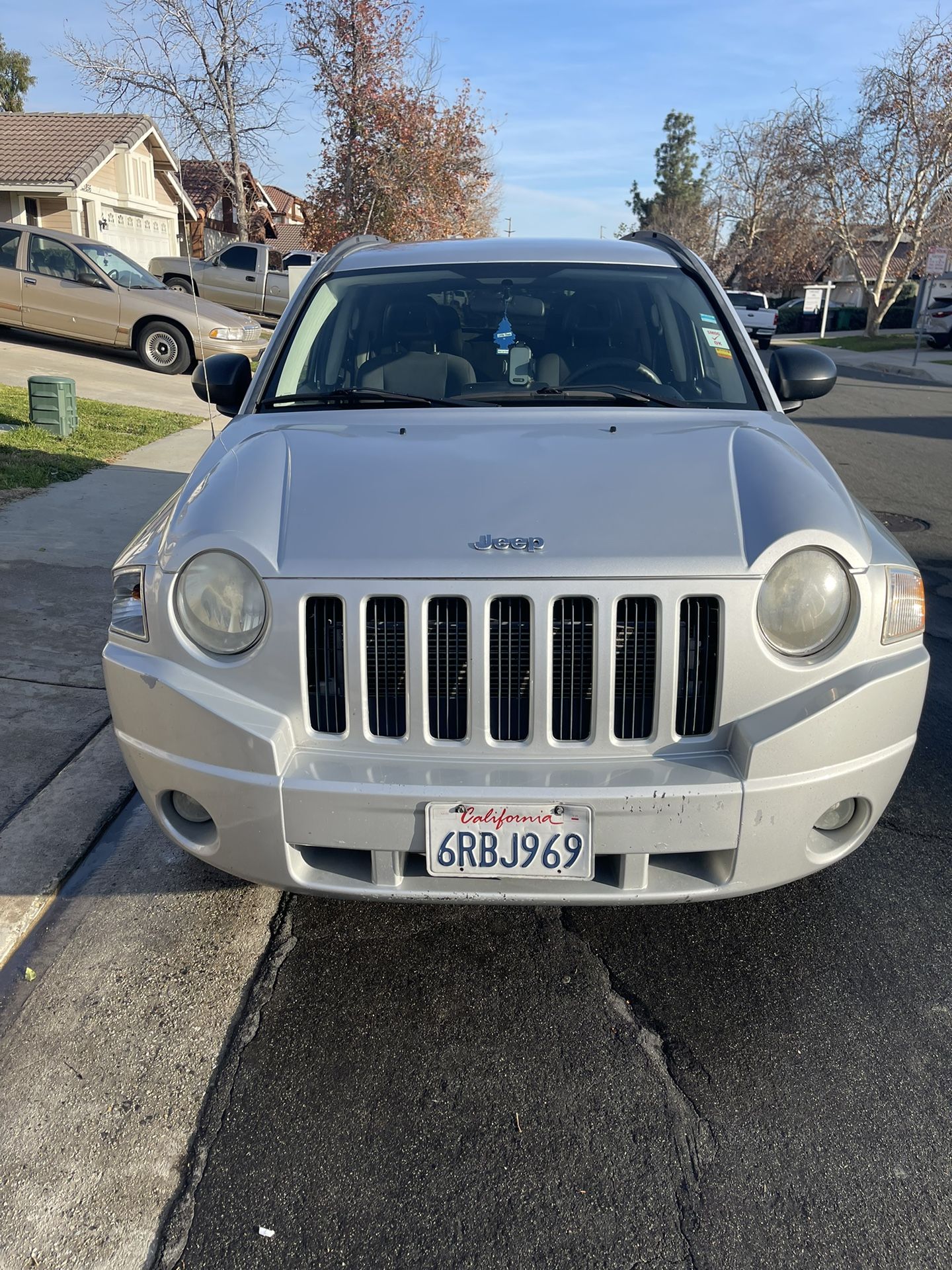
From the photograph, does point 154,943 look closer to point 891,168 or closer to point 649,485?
point 649,485

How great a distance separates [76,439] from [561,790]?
27.9ft

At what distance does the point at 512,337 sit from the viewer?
379 centimetres

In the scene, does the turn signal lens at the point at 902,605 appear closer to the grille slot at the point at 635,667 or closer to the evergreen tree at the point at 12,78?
the grille slot at the point at 635,667

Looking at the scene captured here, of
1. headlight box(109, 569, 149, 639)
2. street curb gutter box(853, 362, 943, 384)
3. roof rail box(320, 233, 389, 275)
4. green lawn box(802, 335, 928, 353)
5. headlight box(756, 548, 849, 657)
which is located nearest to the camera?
headlight box(756, 548, 849, 657)

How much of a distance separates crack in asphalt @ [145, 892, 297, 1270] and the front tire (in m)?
12.9

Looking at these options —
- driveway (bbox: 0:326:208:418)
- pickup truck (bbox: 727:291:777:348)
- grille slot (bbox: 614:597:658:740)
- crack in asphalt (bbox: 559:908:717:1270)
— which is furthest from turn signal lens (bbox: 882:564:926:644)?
pickup truck (bbox: 727:291:777:348)

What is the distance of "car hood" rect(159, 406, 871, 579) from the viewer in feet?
7.93

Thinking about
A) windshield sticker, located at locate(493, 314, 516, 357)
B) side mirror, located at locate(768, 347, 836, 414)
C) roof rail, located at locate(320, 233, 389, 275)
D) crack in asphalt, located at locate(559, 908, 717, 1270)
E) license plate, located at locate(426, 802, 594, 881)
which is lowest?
crack in asphalt, located at locate(559, 908, 717, 1270)

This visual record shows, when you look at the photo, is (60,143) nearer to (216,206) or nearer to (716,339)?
(216,206)

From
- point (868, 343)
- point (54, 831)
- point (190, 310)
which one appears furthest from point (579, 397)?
point (868, 343)

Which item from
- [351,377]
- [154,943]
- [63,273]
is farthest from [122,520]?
[63,273]

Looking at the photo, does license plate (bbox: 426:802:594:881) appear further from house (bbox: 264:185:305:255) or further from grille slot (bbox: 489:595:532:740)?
house (bbox: 264:185:305:255)

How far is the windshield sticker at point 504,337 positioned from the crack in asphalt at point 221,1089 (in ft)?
6.83

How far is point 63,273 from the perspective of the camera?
14391 millimetres
